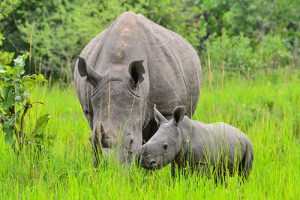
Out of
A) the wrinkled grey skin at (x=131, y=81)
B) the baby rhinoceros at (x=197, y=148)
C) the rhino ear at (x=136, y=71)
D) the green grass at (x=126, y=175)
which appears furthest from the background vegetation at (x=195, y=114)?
the rhino ear at (x=136, y=71)

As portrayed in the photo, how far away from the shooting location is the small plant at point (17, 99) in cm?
530

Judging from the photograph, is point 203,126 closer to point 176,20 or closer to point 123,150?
point 123,150

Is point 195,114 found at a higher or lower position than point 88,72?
lower

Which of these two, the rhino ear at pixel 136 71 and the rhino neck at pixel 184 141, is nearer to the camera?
the rhino neck at pixel 184 141

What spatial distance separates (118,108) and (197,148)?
2.31 ft

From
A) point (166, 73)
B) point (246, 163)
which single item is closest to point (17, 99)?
point (166, 73)

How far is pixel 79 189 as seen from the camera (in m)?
4.42

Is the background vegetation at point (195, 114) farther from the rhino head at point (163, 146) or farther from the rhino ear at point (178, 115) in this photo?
the rhino ear at point (178, 115)

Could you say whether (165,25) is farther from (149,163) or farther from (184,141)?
(149,163)

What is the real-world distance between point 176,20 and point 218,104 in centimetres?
491

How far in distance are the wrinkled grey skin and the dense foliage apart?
209 inches

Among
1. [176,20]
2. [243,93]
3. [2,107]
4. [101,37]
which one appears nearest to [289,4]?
[176,20]

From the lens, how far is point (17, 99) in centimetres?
532

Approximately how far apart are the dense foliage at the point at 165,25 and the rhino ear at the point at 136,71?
6.27 meters
